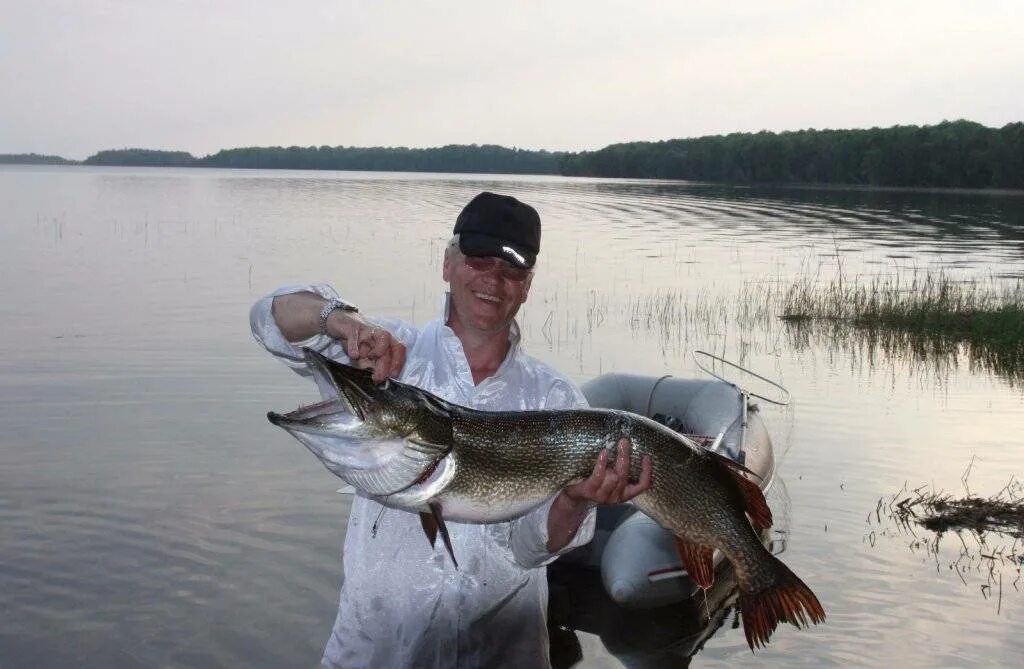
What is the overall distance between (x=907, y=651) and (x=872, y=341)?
1196cm

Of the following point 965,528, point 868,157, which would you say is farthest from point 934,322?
point 868,157

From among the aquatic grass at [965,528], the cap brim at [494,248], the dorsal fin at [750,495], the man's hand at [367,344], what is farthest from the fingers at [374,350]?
the aquatic grass at [965,528]

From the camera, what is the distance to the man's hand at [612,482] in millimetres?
3707

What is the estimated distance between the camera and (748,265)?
31.1 meters

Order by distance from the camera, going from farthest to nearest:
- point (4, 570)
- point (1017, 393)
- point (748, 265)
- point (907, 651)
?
point (748, 265) → point (1017, 393) → point (4, 570) → point (907, 651)

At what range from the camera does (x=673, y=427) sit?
9.32 meters

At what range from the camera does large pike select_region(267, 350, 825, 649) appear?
3363mm

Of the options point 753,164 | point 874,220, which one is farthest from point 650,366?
point 753,164

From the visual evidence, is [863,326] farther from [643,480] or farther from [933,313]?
[643,480]

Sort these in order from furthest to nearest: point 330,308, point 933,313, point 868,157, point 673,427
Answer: point 868,157 < point 933,313 < point 673,427 < point 330,308

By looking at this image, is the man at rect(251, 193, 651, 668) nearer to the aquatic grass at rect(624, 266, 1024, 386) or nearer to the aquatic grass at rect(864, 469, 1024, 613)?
the aquatic grass at rect(864, 469, 1024, 613)

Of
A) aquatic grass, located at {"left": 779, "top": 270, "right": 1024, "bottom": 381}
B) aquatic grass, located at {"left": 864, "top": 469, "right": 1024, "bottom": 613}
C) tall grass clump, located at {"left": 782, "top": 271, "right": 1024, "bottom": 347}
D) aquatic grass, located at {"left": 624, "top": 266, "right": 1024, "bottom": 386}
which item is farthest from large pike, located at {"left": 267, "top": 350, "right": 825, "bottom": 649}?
tall grass clump, located at {"left": 782, "top": 271, "right": 1024, "bottom": 347}

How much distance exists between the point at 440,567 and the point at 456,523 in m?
0.18

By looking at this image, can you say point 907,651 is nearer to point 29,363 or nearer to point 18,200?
point 29,363
